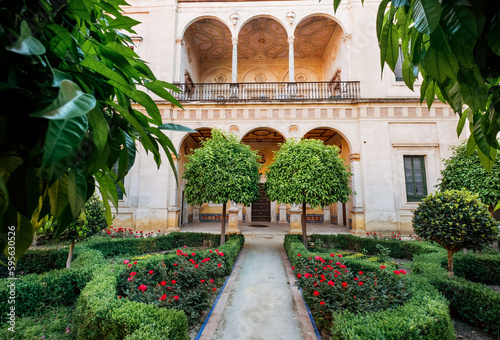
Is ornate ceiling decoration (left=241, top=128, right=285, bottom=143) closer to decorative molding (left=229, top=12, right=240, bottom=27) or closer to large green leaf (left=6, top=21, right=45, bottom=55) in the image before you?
decorative molding (left=229, top=12, right=240, bottom=27)

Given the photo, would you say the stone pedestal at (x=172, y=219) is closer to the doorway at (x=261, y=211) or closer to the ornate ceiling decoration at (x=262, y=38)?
the doorway at (x=261, y=211)

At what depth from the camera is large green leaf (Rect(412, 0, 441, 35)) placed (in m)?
0.60

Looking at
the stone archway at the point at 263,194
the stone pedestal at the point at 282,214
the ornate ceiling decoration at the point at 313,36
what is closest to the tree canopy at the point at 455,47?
the stone archway at the point at 263,194

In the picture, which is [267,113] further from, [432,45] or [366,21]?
[432,45]

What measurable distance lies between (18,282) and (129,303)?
2.46 metres

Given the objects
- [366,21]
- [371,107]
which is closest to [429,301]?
[371,107]

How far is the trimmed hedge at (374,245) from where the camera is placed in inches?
283

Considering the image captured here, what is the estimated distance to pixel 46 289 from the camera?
417 cm

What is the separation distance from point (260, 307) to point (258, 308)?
0.18 ft

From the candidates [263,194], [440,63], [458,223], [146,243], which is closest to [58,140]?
[440,63]

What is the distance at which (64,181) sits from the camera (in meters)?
0.67

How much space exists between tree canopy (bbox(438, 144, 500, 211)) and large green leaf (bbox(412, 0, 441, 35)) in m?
8.67

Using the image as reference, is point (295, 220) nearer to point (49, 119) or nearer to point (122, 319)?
point (122, 319)

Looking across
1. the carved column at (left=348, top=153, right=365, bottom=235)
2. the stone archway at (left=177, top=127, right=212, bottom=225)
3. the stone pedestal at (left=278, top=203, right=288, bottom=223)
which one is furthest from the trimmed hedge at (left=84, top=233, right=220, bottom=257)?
the stone pedestal at (left=278, top=203, right=288, bottom=223)
